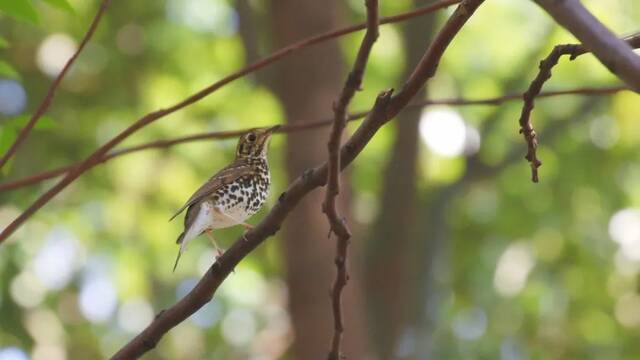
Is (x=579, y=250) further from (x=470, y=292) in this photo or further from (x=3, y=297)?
(x=3, y=297)

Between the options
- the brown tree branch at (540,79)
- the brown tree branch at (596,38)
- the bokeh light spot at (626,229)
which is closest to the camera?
the brown tree branch at (596,38)

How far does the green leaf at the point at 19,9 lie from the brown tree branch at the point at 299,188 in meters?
0.60

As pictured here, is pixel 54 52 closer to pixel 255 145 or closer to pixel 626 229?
pixel 626 229

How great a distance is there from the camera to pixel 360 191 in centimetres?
757

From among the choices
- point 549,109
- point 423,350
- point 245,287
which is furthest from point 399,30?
point 245,287

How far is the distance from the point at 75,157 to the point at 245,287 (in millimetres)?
1994

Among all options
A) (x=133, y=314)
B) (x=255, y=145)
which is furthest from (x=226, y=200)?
(x=133, y=314)

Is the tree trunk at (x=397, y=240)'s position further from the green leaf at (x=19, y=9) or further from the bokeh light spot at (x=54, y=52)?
the green leaf at (x=19, y=9)

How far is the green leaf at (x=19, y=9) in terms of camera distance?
6.30ft

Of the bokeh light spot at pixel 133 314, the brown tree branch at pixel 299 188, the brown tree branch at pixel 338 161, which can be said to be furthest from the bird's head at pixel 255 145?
the bokeh light spot at pixel 133 314

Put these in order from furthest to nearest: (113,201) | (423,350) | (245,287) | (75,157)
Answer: (245,287) < (113,201) < (75,157) < (423,350)

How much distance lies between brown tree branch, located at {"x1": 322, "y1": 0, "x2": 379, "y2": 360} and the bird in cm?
101

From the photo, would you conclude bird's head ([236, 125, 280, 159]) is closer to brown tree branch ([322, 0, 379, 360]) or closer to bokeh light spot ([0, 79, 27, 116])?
brown tree branch ([322, 0, 379, 360])

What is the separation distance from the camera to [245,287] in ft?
27.6
